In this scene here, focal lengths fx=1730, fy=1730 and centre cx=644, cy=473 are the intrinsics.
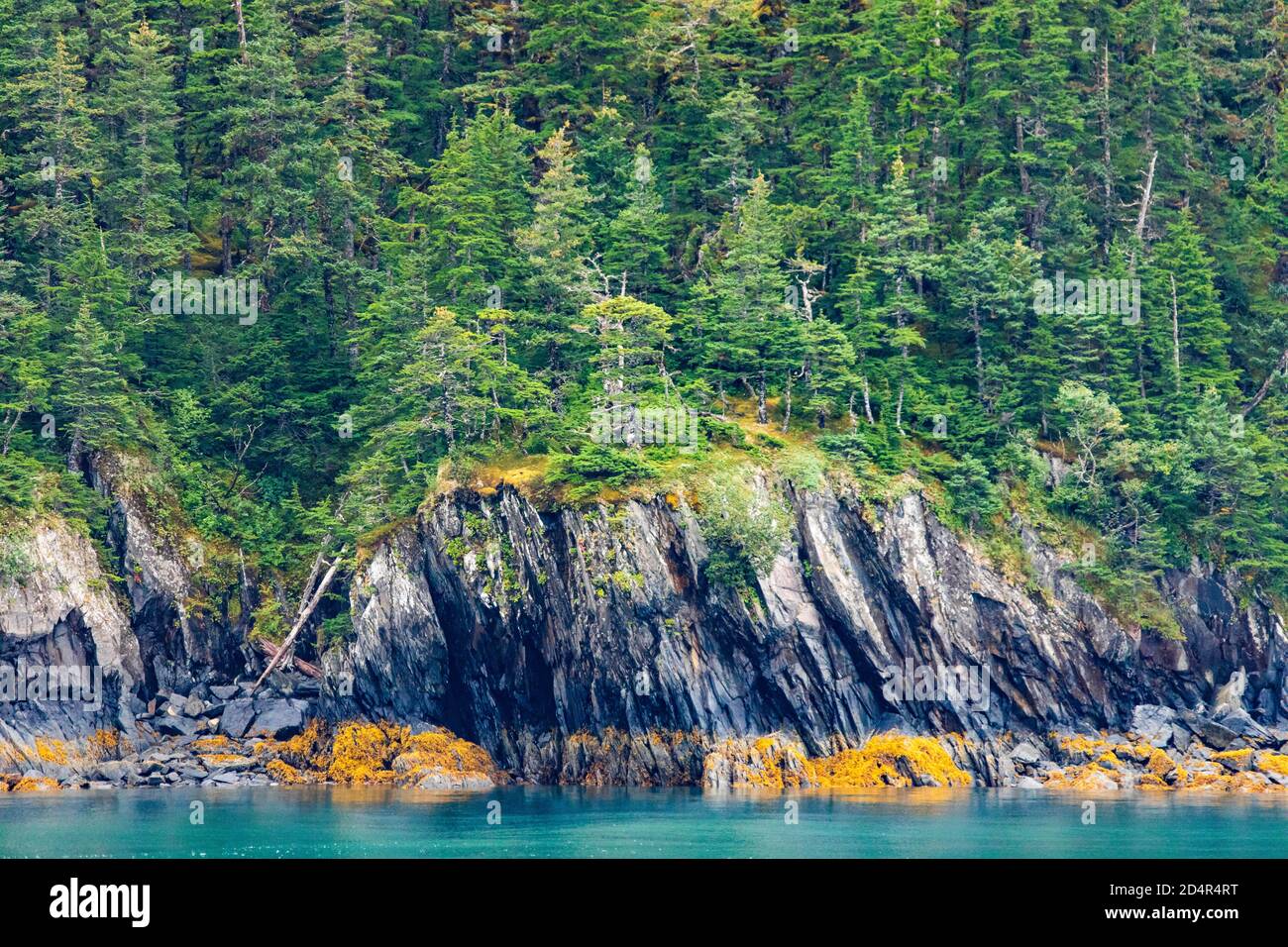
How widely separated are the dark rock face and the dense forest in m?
1.70

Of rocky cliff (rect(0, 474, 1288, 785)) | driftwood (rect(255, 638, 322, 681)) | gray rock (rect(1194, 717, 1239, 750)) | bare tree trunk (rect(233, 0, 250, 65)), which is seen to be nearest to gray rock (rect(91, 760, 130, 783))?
rocky cliff (rect(0, 474, 1288, 785))

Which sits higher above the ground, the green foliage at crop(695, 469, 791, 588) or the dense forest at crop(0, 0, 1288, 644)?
the dense forest at crop(0, 0, 1288, 644)

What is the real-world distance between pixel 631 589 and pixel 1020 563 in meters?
15.4

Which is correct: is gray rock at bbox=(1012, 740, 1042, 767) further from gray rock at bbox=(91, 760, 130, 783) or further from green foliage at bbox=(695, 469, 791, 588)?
gray rock at bbox=(91, 760, 130, 783)

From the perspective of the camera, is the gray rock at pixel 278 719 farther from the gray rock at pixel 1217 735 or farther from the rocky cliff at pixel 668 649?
the gray rock at pixel 1217 735

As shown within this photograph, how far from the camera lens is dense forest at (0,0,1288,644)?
6519cm

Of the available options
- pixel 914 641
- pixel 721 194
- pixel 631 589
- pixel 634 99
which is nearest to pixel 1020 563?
pixel 914 641

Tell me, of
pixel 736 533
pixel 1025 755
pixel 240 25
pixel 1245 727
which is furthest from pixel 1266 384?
pixel 240 25

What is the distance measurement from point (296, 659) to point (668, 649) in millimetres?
15260

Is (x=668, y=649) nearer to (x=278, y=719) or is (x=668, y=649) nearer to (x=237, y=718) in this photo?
(x=278, y=719)

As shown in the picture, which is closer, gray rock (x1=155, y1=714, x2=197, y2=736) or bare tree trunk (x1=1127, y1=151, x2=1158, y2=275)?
gray rock (x1=155, y1=714, x2=197, y2=736)

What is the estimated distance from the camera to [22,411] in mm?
64812

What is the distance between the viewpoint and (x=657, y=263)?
7150cm

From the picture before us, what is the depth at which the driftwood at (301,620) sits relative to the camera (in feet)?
212
